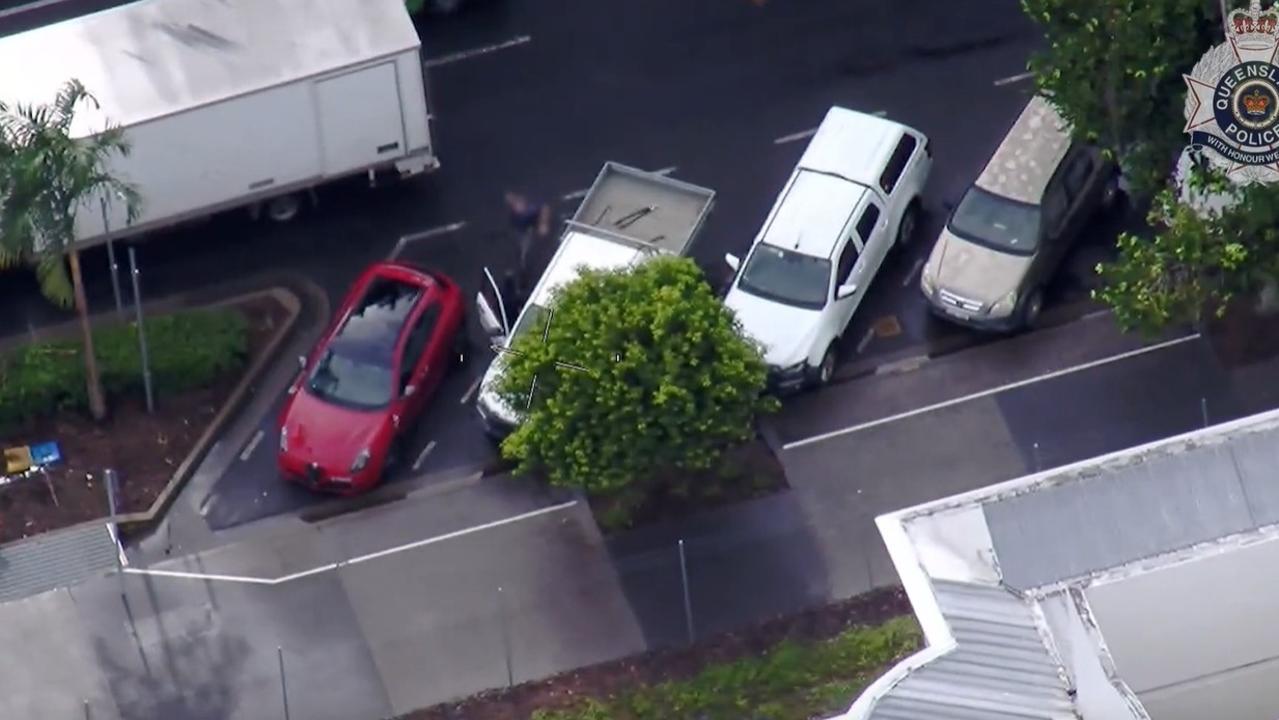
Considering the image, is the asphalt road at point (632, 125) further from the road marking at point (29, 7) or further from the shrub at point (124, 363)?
the shrub at point (124, 363)

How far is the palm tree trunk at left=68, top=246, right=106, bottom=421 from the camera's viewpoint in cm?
3414

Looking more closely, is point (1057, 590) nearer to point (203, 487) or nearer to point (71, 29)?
point (203, 487)

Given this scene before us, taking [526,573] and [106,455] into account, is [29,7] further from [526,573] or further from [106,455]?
[526,573]

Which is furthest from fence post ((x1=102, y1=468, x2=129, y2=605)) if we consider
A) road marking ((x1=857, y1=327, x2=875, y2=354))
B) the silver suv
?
the silver suv

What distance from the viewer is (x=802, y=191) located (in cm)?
3569

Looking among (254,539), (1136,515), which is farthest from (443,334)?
(1136,515)

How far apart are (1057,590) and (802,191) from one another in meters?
13.1

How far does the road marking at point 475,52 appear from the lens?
1554 inches

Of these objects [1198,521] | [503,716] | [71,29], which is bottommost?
[503,716]

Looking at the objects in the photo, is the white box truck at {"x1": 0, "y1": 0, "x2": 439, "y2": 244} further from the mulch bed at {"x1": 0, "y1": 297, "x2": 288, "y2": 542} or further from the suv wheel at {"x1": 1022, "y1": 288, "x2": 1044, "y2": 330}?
the suv wheel at {"x1": 1022, "y1": 288, "x2": 1044, "y2": 330}

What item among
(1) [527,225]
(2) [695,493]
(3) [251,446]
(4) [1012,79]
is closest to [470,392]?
(1) [527,225]

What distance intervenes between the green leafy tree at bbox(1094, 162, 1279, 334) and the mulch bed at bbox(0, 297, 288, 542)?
12.5 meters

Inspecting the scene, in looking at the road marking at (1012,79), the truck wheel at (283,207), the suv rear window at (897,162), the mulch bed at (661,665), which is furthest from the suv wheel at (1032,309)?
the truck wheel at (283,207)

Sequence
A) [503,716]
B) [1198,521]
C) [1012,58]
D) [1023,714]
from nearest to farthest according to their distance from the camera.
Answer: [1023,714]
[1198,521]
[503,716]
[1012,58]
